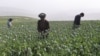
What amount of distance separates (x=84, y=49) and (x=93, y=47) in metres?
0.63

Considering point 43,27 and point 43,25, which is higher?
point 43,25

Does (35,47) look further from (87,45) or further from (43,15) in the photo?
(43,15)

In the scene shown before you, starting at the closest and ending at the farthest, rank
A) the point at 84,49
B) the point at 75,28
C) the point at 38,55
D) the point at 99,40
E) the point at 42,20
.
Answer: the point at 38,55 < the point at 84,49 < the point at 99,40 < the point at 42,20 < the point at 75,28

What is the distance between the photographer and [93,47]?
14836 millimetres

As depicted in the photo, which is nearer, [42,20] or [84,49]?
[84,49]

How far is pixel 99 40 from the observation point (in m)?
17.2

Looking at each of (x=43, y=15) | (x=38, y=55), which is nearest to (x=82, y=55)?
(x=38, y=55)

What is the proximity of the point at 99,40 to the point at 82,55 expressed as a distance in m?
4.19

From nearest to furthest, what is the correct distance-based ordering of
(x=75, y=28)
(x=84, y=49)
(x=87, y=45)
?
(x=84, y=49), (x=87, y=45), (x=75, y=28)

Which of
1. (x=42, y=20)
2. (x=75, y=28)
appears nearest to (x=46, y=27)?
(x=42, y=20)

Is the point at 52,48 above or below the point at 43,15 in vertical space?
below

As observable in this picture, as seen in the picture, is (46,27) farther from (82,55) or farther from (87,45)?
(82,55)

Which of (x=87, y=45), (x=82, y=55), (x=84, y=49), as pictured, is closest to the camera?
(x=82, y=55)

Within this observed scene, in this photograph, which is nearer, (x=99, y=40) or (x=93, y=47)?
(x=93, y=47)
